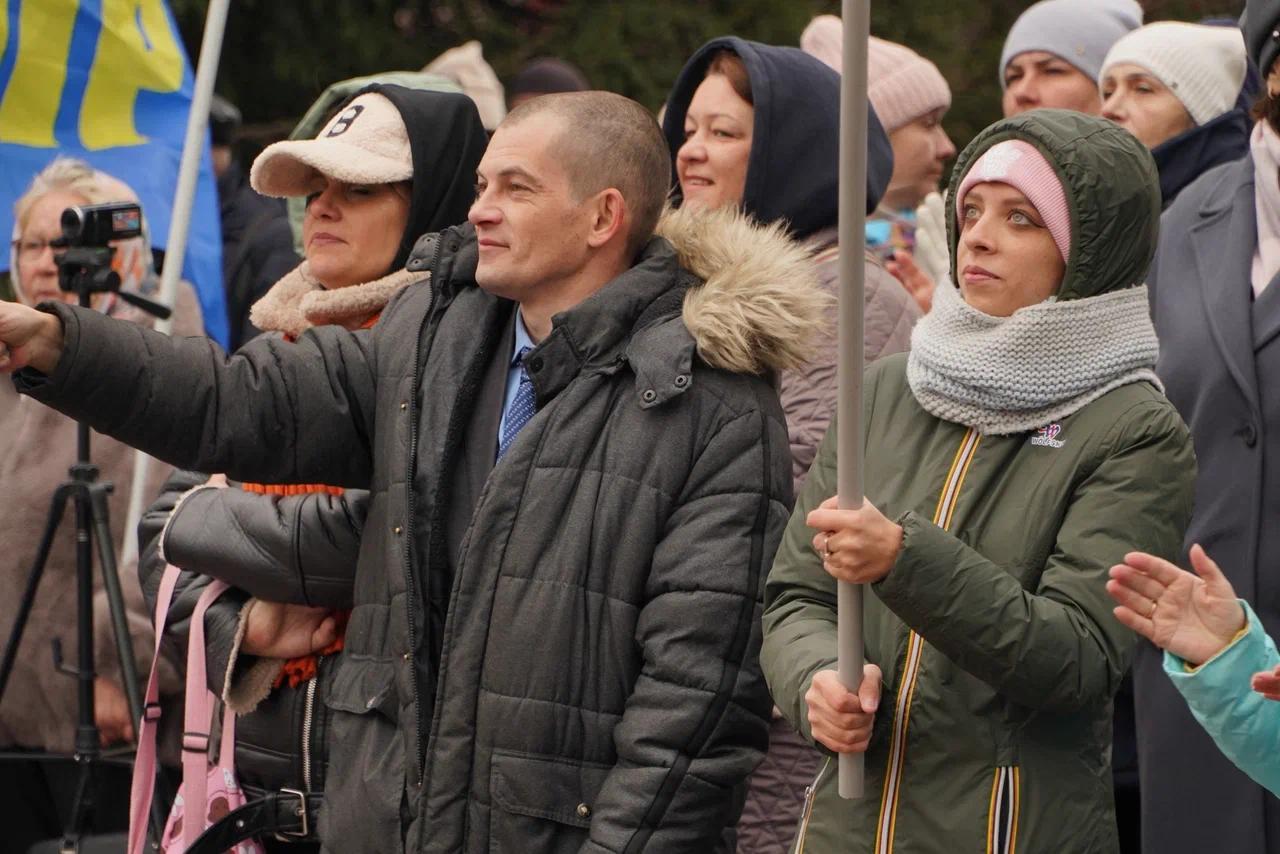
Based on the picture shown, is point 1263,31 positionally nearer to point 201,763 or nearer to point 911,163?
point 911,163

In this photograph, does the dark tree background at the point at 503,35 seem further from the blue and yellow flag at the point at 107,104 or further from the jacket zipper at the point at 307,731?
the jacket zipper at the point at 307,731

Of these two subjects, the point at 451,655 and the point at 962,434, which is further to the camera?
the point at 451,655

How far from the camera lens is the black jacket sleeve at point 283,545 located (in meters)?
3.82

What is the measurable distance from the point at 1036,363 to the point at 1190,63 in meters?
2.41

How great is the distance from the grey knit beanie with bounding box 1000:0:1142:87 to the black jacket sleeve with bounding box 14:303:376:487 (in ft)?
9.42

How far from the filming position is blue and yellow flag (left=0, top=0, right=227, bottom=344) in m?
5.96

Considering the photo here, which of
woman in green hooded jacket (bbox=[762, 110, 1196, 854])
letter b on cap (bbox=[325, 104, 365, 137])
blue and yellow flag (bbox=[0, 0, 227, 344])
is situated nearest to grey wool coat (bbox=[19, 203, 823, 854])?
woman in green hooded jacket (bbox=[762, 110, 1196, 854])

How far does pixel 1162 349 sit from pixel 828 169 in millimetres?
832

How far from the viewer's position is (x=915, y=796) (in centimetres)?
300

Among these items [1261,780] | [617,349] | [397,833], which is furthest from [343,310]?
[1261,780]

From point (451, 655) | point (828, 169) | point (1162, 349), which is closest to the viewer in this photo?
point (451, 655)

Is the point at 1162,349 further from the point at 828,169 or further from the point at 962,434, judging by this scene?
the point at 962,434

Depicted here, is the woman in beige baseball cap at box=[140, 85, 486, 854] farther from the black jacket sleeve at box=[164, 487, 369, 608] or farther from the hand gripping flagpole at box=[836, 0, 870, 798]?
the hand gripping flagpole at box=[836, 0, 870, 798]

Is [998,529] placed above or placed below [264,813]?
above
